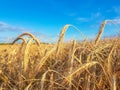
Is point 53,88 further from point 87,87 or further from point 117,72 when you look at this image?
point 117,72

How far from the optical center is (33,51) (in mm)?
4188

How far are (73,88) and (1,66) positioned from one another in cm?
114

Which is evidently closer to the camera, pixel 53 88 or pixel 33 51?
pixel 53 88

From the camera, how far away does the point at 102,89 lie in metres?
2.63

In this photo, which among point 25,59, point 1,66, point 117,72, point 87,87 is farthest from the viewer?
point 1,66

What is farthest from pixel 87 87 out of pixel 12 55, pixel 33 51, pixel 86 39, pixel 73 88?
pixel 33 51

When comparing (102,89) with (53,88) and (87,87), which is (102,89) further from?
(53,88)

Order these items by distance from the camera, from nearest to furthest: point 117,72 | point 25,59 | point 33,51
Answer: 1. point 117,72
2. point 25,59
3. point 33,51

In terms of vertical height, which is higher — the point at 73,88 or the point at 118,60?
the point at 118,60

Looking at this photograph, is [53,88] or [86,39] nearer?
[53,88]

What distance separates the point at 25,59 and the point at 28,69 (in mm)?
111

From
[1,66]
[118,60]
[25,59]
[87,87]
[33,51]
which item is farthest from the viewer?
[33,51]

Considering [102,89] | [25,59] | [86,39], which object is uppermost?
[86,39]

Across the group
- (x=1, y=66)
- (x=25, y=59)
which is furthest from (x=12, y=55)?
(x=25, y=59)
